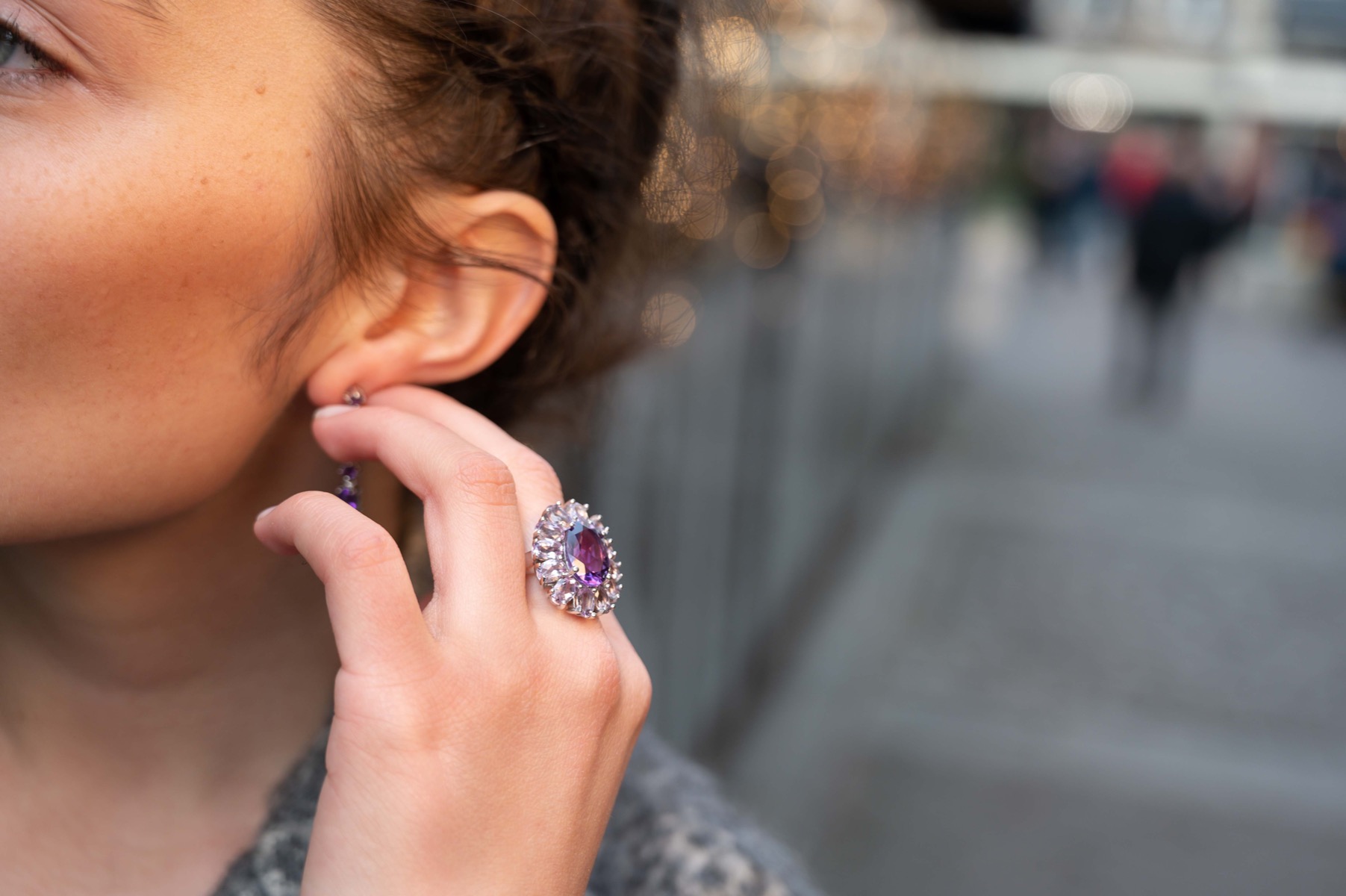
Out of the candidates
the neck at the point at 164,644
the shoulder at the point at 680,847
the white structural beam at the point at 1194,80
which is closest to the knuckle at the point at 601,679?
the shoulder at the point at 680,847

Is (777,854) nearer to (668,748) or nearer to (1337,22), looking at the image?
(668,748)

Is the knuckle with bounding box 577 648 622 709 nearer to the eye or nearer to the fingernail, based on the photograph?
the fingernail

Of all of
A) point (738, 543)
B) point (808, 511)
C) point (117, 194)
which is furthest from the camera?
point (808, 511)

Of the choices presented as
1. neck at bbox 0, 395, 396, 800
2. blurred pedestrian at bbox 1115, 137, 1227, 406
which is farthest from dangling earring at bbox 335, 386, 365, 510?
blurred pedestrian at bbox 1115, 137, 1227, 406

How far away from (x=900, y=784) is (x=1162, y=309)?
23.9 feet

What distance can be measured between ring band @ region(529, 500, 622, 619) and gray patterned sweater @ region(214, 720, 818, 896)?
354 mm

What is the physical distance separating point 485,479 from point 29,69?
1.50 ft

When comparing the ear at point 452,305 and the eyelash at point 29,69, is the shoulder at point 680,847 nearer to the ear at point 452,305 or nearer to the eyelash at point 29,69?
the ear at point 452,305

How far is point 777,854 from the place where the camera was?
4.12 ft

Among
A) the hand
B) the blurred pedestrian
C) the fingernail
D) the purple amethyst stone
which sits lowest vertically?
the hand

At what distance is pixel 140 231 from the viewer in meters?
0.85

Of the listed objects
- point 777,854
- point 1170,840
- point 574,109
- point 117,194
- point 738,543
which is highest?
point 574,109

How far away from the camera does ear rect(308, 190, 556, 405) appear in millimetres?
1086

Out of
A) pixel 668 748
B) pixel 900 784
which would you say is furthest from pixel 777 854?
pixel 900 784
